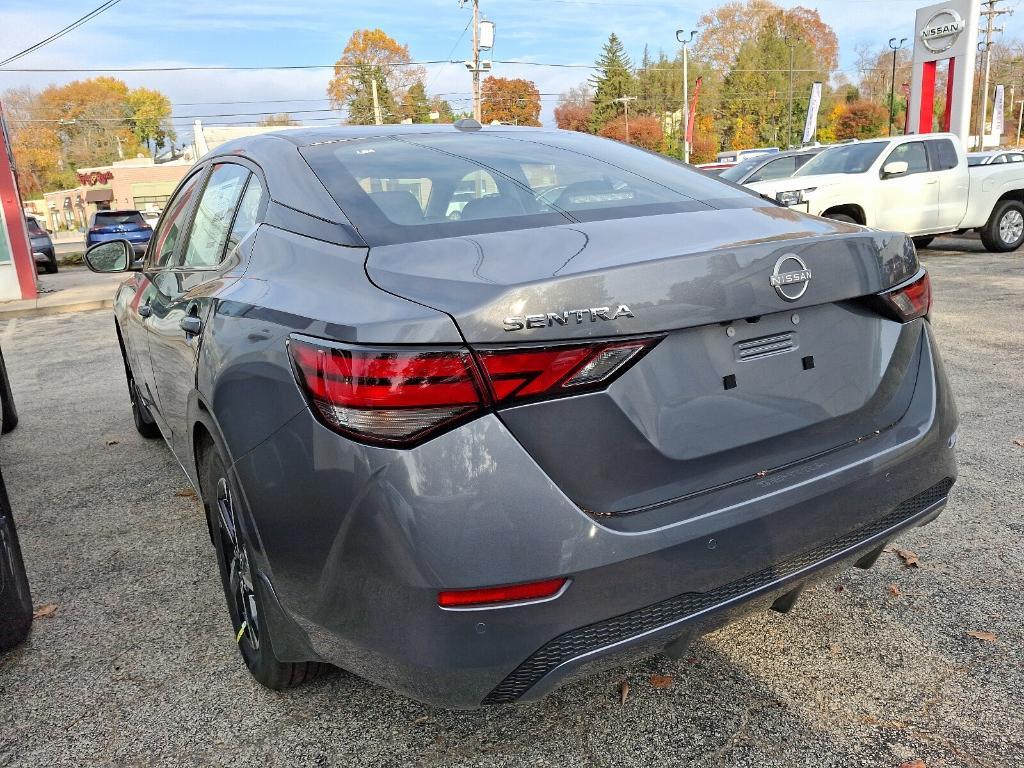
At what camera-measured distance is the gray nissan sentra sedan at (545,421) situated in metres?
1.62

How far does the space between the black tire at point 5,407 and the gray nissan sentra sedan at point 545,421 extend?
3830mm

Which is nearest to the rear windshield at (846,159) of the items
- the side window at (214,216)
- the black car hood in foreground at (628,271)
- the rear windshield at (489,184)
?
the rear windshield at (489,184)

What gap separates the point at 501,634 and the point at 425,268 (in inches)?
31.1

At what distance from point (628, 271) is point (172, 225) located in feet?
8.94

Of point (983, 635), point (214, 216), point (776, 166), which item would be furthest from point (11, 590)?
point (776, 166)

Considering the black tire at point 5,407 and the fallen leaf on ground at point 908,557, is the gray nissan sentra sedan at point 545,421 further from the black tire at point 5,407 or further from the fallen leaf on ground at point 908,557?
the black tire at point 5,407

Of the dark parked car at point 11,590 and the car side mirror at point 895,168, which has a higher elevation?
the car side mirror at point 895,168

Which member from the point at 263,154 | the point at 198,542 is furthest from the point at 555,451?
the point at 198,542

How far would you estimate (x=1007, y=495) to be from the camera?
358 centimetres

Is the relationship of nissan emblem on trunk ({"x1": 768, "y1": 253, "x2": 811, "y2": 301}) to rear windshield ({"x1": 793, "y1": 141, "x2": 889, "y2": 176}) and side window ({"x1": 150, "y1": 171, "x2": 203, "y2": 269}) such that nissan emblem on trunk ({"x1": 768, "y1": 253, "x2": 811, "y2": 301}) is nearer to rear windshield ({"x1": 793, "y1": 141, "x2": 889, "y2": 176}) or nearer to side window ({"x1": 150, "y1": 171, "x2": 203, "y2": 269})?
side window ({"x1": 150, "y1": 171, "x2": 203, "y2": 269})

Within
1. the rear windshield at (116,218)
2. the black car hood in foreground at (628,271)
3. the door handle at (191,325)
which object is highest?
the black car hood in foreground at (628,271)

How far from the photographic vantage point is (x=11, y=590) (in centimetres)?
273

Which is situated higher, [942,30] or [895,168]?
[942,30]

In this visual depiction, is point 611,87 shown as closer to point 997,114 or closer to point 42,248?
point 997,114
